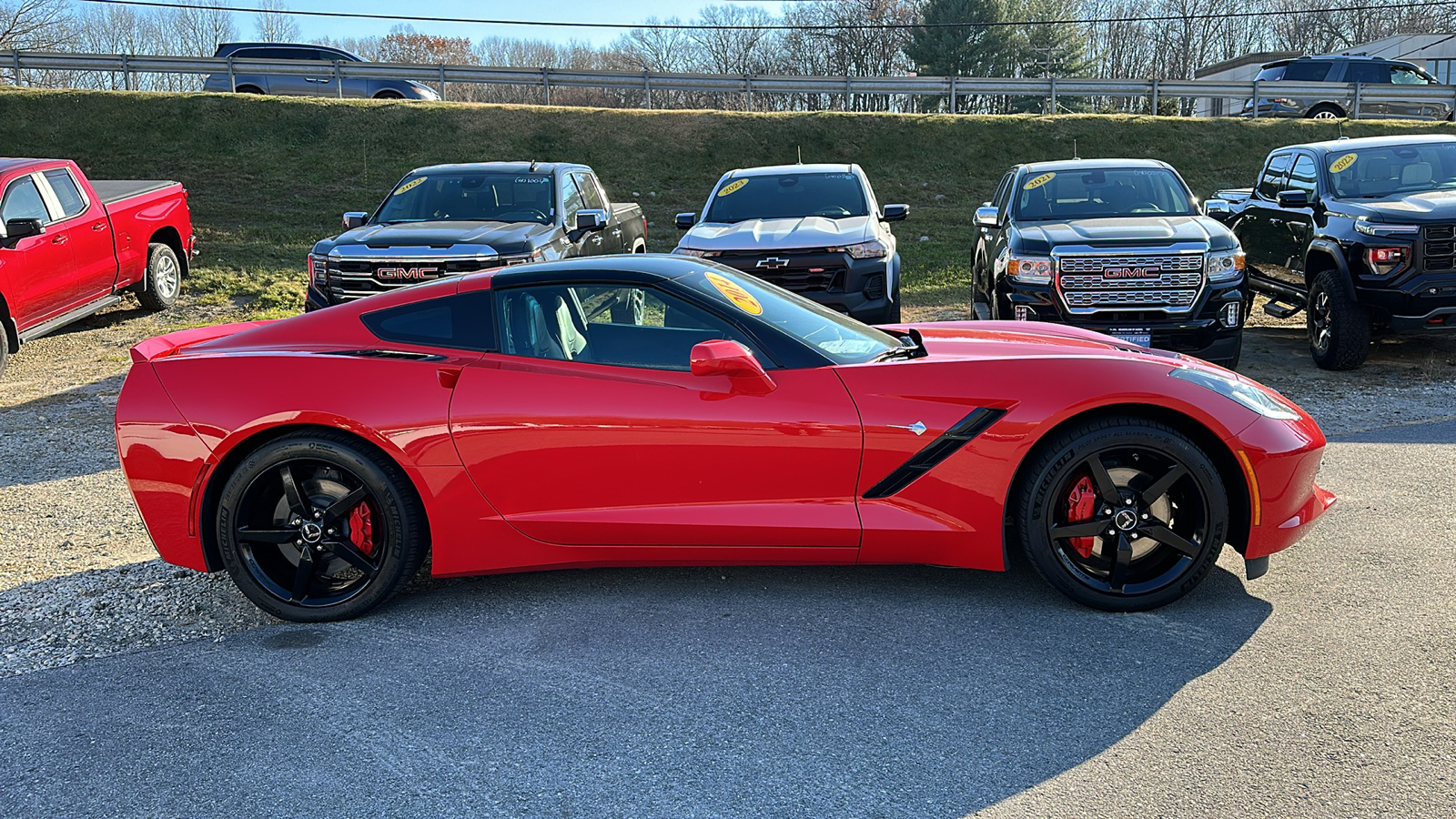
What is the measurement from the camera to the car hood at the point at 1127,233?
8.57m

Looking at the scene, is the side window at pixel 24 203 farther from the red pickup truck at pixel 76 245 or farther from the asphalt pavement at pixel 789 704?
the asphalt pavement at pixel 789 704

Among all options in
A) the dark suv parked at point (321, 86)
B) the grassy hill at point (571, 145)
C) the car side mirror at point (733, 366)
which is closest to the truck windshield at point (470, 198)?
the car side mirror at point (733, 366)

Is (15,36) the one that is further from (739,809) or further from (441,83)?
(739,809)

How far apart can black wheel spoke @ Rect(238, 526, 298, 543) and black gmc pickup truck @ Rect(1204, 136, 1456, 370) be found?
8.33m

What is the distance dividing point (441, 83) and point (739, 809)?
25548 millimetres

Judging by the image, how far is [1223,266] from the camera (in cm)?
851

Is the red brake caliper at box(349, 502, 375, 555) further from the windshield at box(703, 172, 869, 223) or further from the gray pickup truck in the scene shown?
the windshield at box(703, 172, 869, 223)

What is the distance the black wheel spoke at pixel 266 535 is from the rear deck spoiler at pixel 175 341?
2.64 feet

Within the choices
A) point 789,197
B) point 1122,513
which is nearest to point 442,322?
point 1122,513

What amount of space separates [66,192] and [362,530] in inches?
A: 342

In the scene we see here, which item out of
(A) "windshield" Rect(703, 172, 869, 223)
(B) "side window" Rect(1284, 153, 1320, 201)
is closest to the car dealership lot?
(B) "side window" Rect(1284, 153, 1320, 201)

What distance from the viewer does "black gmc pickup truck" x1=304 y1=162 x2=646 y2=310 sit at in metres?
9.04

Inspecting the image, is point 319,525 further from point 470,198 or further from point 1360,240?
point 1360,240

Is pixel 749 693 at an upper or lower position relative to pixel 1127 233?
lower
